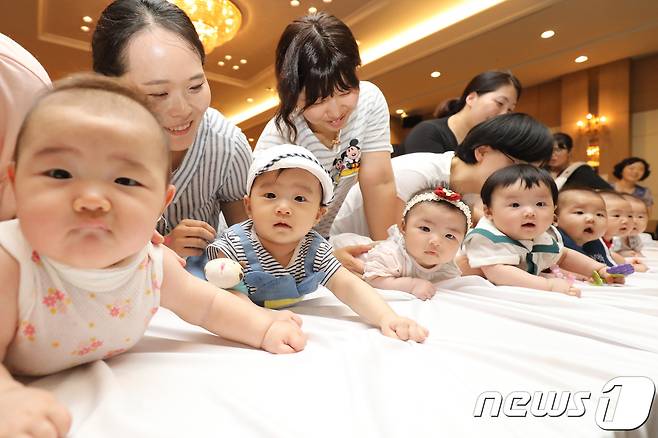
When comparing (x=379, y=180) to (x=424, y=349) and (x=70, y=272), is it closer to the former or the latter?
(x=424, y=349)

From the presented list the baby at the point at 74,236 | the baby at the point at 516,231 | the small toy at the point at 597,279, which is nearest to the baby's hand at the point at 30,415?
the baby at the point at 74,236

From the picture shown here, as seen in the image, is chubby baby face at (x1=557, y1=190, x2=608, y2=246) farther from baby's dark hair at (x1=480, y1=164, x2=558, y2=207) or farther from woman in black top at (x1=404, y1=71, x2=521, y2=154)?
woman in black top at (x1=404, y1=71, x2=521, y2=154)

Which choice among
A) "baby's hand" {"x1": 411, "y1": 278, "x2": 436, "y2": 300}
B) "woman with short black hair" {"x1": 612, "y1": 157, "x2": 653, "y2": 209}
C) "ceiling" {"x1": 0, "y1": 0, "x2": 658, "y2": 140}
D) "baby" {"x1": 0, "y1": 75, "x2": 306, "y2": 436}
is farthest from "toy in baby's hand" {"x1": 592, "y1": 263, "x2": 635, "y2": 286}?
"woman with short black hair" {"x1": 612, "y1": 157, "x2": 653, "y2": 209}

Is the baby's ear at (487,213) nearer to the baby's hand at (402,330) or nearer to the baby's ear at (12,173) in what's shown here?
the baby's hand at (402,330)

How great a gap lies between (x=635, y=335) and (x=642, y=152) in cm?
785

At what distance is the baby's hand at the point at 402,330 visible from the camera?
919mm

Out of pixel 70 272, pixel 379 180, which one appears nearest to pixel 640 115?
pixel 379 180

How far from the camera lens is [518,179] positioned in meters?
1.66

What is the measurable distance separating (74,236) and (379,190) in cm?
163

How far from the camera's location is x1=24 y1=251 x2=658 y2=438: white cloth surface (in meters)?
0.56

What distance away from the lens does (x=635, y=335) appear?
966 millimetres

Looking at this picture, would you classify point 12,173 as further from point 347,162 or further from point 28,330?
point 347,162

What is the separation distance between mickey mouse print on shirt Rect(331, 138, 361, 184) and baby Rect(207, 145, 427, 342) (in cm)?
80

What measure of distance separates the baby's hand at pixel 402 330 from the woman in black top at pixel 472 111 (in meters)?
2.12
